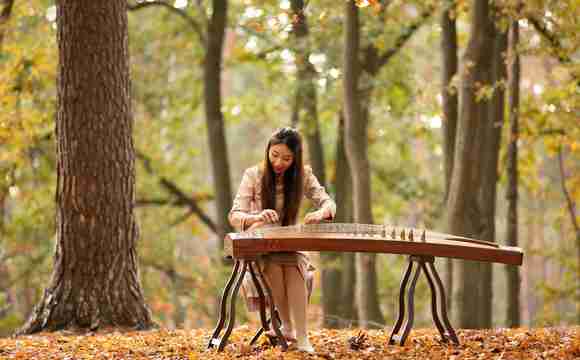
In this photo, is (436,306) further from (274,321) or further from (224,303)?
(224,303)

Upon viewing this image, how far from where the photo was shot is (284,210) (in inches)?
246

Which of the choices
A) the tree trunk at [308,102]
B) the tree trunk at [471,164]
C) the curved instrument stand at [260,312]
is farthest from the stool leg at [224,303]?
the tree trunk at [308,102]

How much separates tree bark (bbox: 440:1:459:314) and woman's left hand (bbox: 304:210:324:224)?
175 inches

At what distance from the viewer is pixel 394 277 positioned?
58.0ft

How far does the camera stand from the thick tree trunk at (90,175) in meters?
7.25

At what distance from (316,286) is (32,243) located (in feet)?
25.2

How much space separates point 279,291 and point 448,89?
4862 millimetres

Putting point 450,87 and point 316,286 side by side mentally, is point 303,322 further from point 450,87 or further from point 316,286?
point 316,286

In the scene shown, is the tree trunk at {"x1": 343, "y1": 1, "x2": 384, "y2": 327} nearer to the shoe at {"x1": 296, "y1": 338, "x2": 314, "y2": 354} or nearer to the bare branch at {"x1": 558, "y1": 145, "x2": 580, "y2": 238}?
the bare branch at {"x1": 558, "y1": 145, "x2": 580, "y2": 238}

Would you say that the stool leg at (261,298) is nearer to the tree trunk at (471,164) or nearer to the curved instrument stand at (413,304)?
the curved instrument stand at (413,304)

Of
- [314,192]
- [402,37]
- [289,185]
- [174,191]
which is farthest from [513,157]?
[174,191]

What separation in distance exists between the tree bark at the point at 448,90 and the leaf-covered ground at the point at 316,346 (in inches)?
146

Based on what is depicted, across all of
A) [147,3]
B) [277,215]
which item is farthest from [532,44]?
[277,215]

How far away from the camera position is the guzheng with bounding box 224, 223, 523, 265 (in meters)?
5.54
